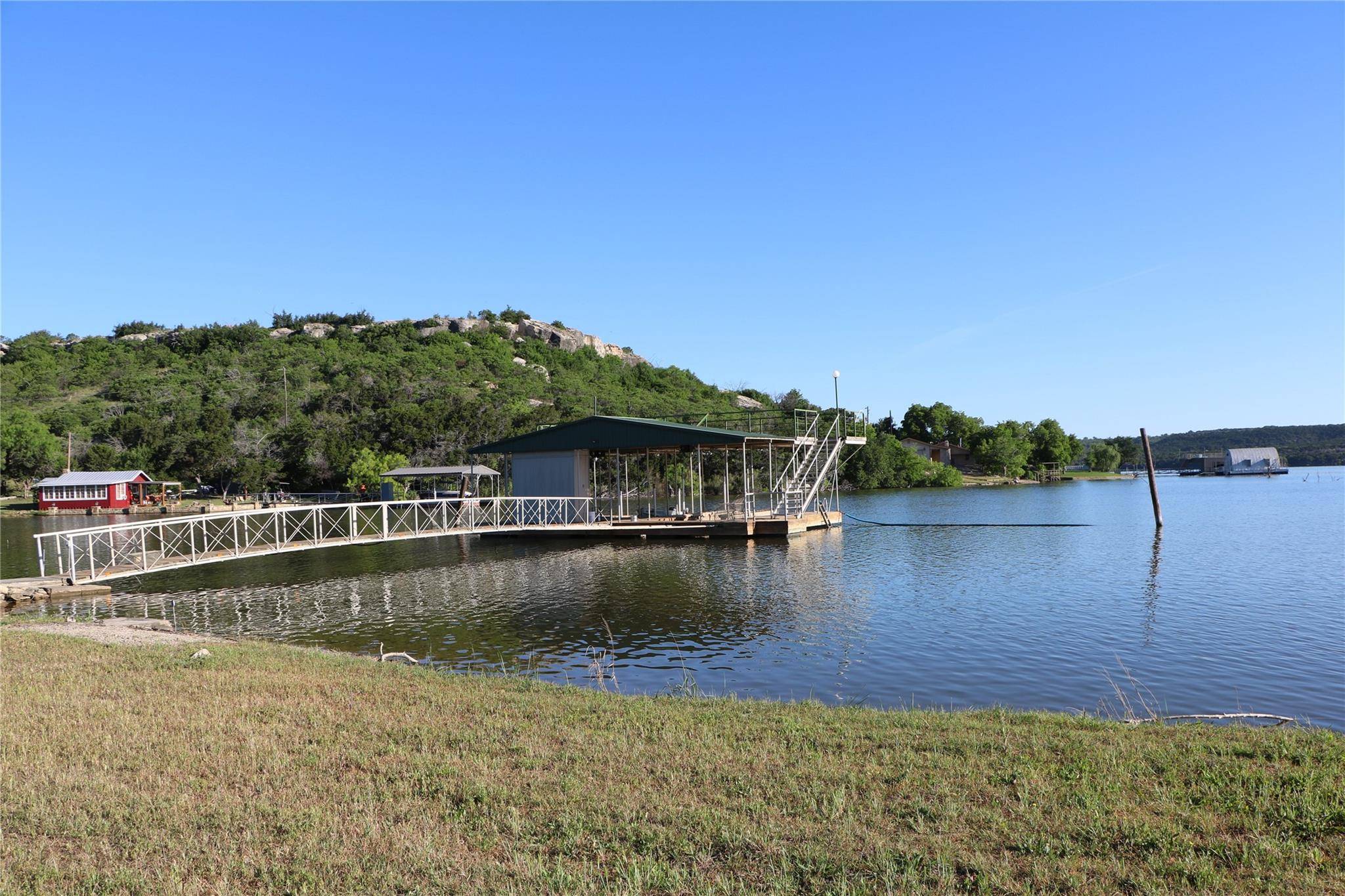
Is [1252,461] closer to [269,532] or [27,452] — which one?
[269,532]

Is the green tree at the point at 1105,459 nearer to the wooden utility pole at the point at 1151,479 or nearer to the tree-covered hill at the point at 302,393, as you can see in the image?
the tree-covered hill at the point at 302,393

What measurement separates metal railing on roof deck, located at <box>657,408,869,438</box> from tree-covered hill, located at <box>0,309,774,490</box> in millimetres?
6590

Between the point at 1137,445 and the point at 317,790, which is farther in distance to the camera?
the point at 1137,445

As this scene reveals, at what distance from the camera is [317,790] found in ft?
19.7

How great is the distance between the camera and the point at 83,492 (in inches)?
2504

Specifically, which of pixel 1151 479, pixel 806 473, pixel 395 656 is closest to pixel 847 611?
pixel 395 656

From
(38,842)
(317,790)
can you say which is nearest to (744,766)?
(317,790)

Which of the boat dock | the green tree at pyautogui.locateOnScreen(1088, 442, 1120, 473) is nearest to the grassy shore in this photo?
the boat dock

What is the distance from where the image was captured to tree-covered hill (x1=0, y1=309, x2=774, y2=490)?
69.9 metres

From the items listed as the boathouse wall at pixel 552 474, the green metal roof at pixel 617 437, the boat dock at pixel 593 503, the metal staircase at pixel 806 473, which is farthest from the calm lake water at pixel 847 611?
the green metal roof at pixel 617 437

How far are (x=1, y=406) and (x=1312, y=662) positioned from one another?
4268 inches

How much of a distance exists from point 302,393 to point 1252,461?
15401 centimetres

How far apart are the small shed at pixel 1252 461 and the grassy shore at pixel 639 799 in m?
164

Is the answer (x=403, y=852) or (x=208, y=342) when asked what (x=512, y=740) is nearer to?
(x=403, y=852)
